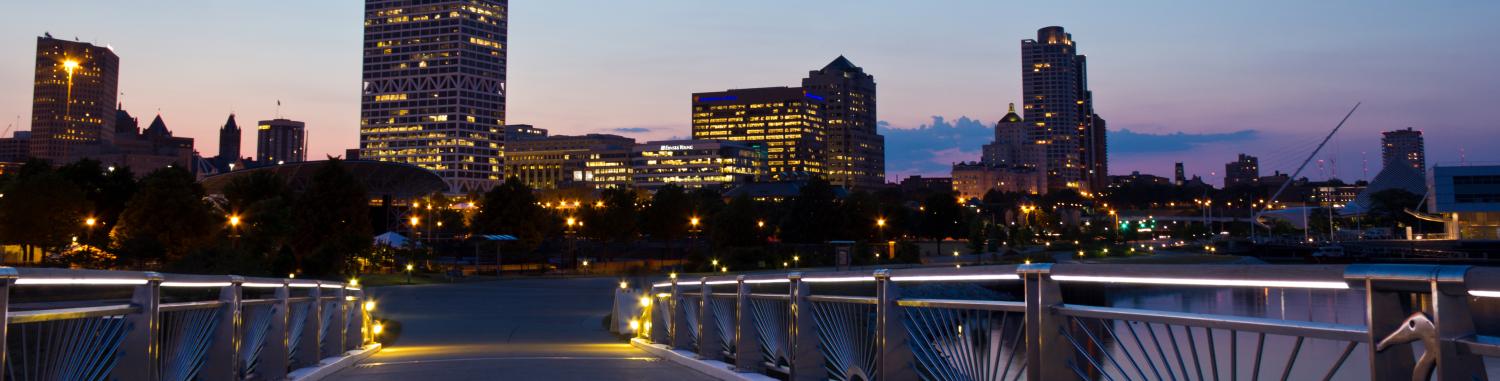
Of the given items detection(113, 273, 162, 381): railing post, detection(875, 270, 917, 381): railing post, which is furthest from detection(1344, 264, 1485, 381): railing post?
detection(113, 273, 162, 381): railing post

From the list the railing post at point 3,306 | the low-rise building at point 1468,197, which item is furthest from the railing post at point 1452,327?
the low-rise building at point 1468,197

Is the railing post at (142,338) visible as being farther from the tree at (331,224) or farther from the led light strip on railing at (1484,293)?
the tree at (331,224)

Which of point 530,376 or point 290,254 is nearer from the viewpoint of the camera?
point 530,376

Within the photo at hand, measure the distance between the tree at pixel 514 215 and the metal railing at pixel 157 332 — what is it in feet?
171

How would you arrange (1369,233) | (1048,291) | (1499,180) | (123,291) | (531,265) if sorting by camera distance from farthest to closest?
(1369,233)
(1499,180)
(531,265)
(123,291)
(1048,291)

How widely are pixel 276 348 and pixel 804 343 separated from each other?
4855 mm

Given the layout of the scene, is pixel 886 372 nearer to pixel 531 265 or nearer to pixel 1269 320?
pixel 1269 320

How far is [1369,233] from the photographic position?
126625 millimetres

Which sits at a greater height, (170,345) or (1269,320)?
(1269,320)

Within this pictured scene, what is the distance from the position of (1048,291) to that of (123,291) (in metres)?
44.2

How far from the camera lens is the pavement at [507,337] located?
1027 cm

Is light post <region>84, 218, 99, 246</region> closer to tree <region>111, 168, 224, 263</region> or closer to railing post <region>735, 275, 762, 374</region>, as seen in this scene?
tree <region>111, 168, 224, 263</region>

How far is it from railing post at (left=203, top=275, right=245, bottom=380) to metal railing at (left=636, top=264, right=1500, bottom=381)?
4.21 m

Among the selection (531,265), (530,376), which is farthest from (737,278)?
(531,265)
